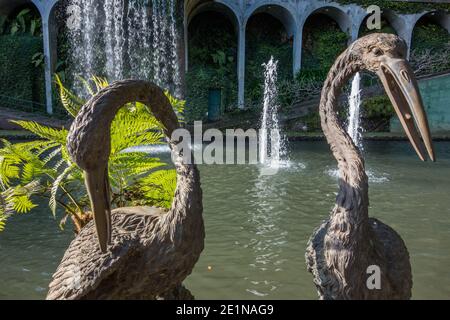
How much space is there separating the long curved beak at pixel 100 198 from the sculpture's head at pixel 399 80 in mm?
1559

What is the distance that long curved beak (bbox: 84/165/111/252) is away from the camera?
1.71 m

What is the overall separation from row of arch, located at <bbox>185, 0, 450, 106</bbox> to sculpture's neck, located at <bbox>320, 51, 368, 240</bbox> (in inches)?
719

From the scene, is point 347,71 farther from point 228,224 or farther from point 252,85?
point 252,85

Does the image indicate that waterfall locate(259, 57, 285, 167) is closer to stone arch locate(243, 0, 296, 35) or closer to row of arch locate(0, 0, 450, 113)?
row of arch locate(0, 0, 450, 113)

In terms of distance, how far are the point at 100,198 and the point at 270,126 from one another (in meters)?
17.2

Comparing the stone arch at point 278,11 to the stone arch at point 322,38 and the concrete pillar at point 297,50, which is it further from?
the stone arch at point 322,38

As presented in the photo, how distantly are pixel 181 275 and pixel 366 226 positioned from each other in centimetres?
115

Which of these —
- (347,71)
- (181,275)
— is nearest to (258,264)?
(181,275)

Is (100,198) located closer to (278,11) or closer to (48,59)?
(48,59)

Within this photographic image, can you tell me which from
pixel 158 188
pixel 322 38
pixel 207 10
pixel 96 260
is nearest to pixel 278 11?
pixel 322 38

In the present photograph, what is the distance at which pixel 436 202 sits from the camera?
6754 millimetres

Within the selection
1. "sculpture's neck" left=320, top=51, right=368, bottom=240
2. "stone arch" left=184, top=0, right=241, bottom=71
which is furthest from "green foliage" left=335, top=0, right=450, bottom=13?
"sculpture's neck" left=320, top=51, right=368, bottom=240

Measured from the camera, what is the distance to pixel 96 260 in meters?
2.21

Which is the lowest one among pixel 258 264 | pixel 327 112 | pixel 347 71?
pixel 258 264
